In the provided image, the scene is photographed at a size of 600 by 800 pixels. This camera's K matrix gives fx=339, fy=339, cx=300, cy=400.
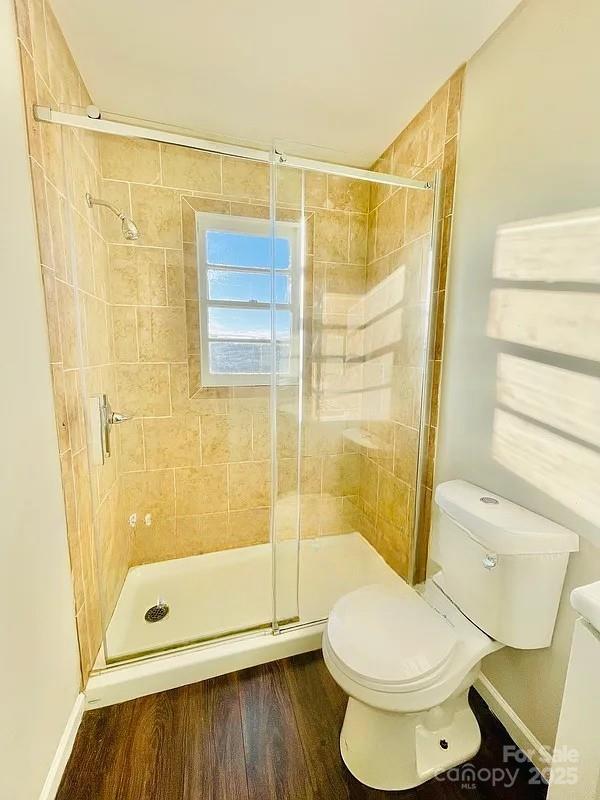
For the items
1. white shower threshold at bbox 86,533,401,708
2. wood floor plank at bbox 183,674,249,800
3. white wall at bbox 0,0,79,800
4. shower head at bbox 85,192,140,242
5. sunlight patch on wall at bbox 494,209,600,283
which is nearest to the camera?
white wall at bbox 0,0,79,800

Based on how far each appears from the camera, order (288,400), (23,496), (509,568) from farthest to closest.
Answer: (288,400), (509,568), (23,496)

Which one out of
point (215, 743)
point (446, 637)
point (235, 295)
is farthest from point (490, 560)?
point (235, 295)

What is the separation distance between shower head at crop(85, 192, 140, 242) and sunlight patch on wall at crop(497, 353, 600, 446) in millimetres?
1670

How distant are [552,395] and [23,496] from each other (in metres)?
1.54

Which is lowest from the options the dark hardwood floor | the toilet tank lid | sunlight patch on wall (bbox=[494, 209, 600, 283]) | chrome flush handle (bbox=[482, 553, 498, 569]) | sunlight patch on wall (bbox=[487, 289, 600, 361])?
the dark hardwood floor

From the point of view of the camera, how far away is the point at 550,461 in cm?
105

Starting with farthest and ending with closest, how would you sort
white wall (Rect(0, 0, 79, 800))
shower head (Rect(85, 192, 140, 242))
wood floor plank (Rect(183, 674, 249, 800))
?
shower head (Rect(85, 192, 140, 242)), wood floor plank (Rect(183, 674, 249, 800)), white wall (Rect(0, 0, 79, 800))

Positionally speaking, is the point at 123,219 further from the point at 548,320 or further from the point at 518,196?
the point at 548,320

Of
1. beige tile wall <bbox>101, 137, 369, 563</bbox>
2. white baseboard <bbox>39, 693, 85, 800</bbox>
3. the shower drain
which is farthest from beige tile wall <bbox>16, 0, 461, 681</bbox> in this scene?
the shower drain

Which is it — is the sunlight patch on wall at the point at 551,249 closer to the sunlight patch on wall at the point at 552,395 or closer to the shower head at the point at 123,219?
the sunlight patch on wall at the point at 552,395

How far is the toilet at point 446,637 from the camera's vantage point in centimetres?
99

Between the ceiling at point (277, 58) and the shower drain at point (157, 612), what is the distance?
230 cm

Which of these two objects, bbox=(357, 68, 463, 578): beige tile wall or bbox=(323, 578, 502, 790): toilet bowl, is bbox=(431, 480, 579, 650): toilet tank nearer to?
bbox=(323, 578, 502, 790): toilet bowl

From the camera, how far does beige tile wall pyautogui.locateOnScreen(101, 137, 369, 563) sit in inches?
68.8
